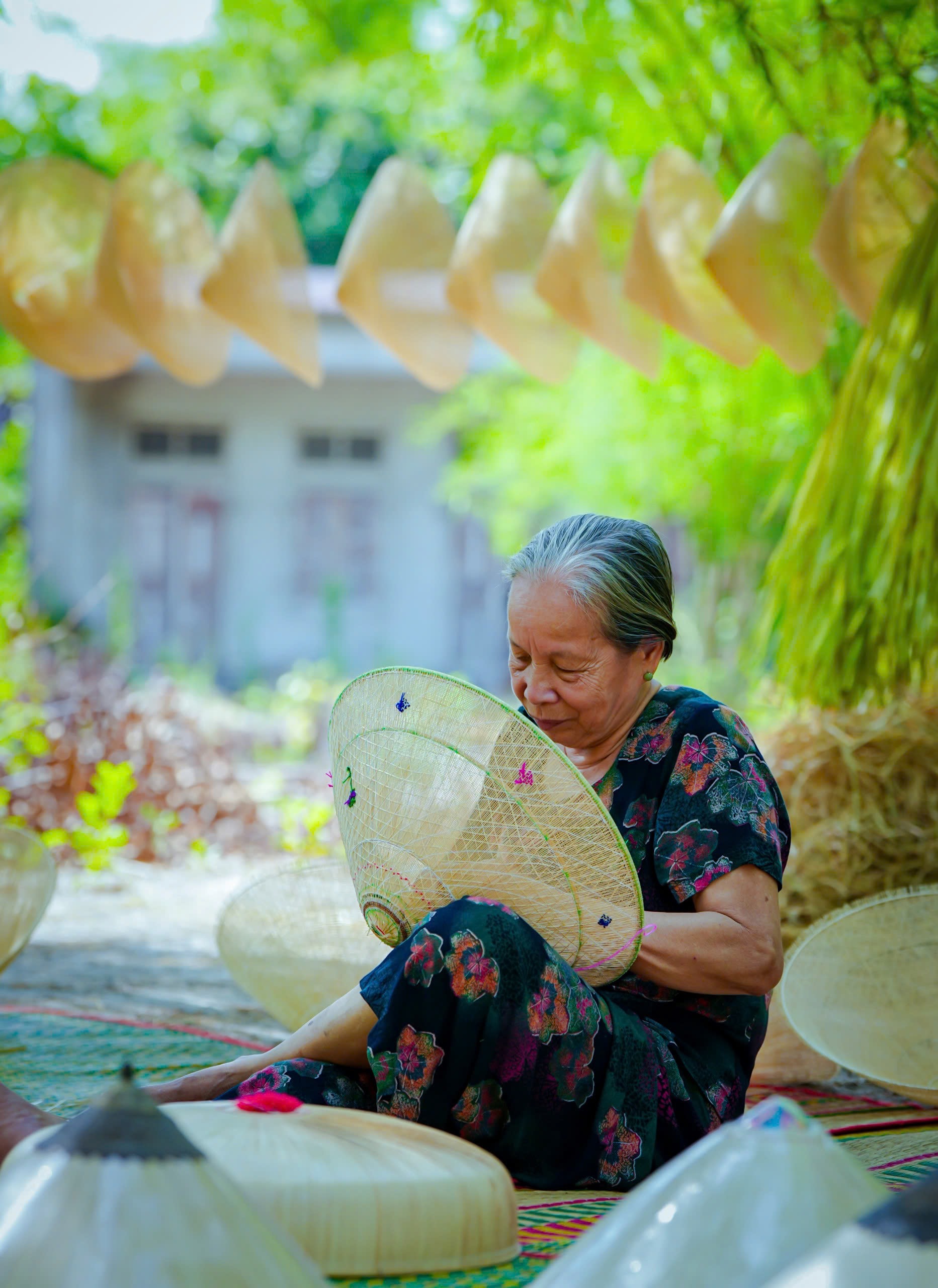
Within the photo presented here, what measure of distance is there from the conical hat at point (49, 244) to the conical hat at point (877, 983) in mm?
2347

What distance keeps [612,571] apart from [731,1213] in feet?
3.14

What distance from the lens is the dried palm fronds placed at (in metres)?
2.80

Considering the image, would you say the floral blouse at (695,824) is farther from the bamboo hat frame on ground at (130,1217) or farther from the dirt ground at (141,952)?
the dirt ground at (141,952)

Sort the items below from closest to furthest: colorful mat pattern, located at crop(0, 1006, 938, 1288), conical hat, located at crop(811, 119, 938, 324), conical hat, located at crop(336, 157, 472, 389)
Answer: colorful mat pattern, located at crop(0, 1006, 938, 1288) < conical hat, located at crop(811, 119, 938, 324) < conical hat, located at crop(336, 157, 472, 389)

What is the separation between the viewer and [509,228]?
331 cm

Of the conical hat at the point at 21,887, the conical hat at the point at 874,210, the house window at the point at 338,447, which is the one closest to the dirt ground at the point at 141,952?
the conical hat at the point at 21,887

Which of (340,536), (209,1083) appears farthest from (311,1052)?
(340,536)

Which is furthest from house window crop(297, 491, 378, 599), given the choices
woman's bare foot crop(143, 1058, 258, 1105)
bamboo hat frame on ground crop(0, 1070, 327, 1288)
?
bamboo hat frame on ground crop(0, 1070, 327, 1288)

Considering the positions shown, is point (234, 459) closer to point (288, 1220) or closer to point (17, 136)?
point (17, 136)

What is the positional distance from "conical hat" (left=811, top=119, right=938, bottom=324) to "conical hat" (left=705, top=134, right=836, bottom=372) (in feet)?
0.21

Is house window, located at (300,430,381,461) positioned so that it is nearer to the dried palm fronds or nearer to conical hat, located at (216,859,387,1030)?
the dried palm fronds

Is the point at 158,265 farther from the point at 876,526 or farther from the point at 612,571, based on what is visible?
the point at 612,571

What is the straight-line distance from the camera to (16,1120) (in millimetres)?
1312

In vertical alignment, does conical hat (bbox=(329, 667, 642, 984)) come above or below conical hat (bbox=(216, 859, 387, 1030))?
above
